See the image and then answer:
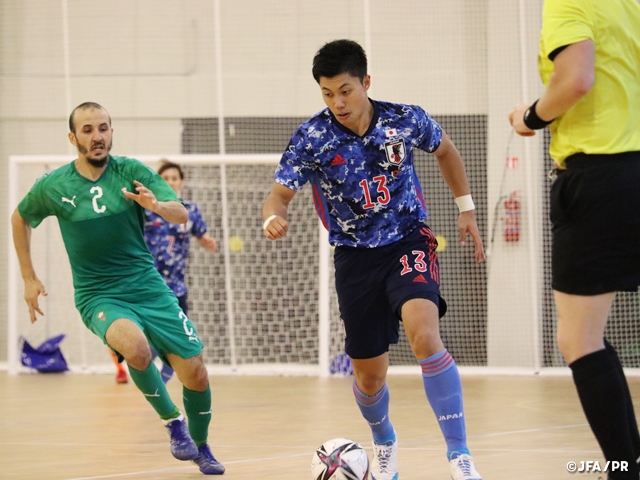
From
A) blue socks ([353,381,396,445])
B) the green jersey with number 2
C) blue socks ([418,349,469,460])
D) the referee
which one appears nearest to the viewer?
the referee

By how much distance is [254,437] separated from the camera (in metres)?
6.14

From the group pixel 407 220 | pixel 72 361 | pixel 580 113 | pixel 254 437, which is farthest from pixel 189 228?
pixel 580 113

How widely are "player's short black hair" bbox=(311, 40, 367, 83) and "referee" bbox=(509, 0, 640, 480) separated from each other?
1127 millimetres

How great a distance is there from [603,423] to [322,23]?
29.3ft

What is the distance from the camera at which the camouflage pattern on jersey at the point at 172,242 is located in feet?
28.7

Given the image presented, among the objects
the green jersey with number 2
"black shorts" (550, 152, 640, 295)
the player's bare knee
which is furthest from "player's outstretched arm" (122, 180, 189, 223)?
"black shorts" (550, 152, 640, 295)

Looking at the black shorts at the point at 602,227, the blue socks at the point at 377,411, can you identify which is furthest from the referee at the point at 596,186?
the blue socks at the point at 377,411

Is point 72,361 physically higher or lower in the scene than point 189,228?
lower

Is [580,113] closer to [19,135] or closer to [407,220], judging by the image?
[407,220]

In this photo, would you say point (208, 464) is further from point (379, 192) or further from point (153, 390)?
point (379, 192)

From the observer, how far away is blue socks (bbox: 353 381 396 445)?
4414 mm

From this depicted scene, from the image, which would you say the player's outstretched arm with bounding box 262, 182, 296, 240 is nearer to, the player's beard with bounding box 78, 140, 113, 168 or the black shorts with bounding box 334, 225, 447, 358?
the black shorts with bounding box 334, 225, 447, 358

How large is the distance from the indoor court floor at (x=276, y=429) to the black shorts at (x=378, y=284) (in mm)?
712

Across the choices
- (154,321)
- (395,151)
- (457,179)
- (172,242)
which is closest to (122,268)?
(154,321)
